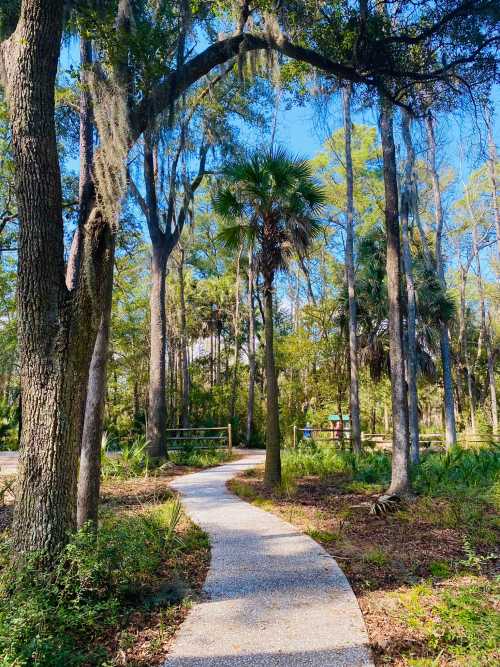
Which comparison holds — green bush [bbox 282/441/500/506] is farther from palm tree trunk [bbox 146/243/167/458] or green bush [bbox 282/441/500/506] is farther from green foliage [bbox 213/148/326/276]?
green foliage [bbox 213/148/326/276]

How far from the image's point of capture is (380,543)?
520 centimetres

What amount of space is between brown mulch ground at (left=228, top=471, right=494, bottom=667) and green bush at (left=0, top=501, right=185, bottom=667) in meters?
1.75

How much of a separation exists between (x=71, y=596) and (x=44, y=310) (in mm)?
2103

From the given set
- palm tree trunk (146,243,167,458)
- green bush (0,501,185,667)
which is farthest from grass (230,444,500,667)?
palm tree trunk (146,243,167,458)

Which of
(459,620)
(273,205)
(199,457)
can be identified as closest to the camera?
(459,620)

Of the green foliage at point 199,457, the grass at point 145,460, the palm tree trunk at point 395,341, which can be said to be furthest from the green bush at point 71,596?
the green foliage at point 199,457

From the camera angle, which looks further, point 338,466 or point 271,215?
point 338,466

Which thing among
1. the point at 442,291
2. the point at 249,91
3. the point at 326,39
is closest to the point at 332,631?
the point at 326,39

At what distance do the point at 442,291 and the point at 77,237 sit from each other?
1440 cm

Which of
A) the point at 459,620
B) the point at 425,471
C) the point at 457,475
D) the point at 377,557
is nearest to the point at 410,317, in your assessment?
the point at 425,471

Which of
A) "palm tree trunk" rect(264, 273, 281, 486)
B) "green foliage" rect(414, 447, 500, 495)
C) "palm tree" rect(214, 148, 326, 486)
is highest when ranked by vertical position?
"palm tree" rect(214, 148, 326, 486)

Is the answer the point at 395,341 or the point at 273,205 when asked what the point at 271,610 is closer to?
the point at 395,341

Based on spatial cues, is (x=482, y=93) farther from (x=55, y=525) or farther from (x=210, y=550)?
(x=55, y=525)

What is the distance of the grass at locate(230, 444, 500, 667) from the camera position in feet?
9.70
